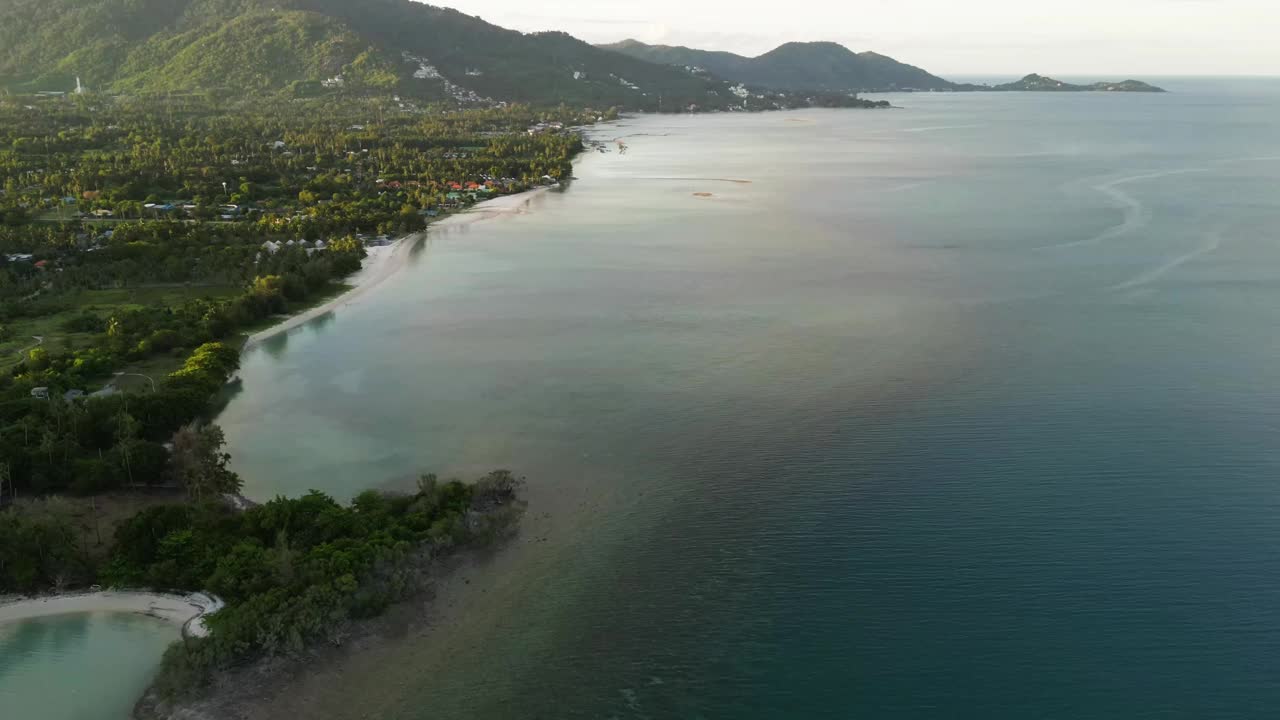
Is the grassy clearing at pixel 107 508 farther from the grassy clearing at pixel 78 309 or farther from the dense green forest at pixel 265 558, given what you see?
the grassy clearing at pixel 78 309

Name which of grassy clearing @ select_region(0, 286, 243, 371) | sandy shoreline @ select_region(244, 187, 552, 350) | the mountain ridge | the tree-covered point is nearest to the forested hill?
the mountain ridge

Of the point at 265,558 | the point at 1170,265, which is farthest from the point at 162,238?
the point at 1170,265

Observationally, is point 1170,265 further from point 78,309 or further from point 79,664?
point 78,309

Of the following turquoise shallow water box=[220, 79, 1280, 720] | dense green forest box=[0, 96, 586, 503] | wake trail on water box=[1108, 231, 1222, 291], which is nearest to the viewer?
turquoise shallow water box=[220, 79, 1280, 720]

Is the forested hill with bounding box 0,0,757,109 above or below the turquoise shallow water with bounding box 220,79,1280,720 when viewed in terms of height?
above

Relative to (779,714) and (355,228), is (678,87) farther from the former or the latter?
(779,714)

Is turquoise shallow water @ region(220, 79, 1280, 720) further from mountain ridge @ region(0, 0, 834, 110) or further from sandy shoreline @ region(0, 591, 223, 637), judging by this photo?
mountain ridge @ region(0, 0, 834, 110)

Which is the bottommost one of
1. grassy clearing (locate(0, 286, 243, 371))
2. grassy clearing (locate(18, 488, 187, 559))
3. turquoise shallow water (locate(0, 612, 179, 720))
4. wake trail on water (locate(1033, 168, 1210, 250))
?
turquoise shallow water (locate(0, 612, 179, 720))
